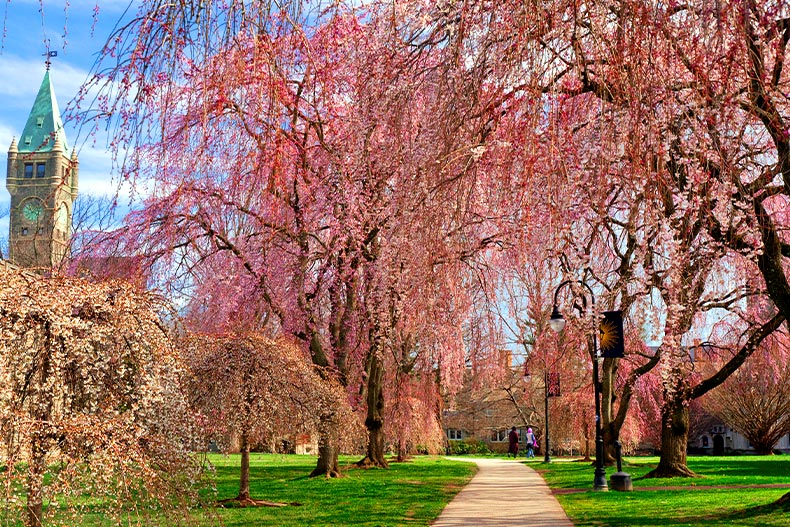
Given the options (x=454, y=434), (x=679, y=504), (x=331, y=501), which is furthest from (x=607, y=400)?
(x=454, y=434)

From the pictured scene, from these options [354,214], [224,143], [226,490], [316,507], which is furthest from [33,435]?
[226,490]

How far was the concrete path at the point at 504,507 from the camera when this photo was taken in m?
12.3

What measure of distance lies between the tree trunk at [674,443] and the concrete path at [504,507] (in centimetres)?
297

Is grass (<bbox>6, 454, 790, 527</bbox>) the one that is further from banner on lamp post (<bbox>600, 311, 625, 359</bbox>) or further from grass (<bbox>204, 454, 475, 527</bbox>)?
banner on lamp post (<bbox>600, 311, 625, 359</bbox>)

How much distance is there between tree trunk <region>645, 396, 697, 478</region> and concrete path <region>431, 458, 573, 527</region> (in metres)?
2.97

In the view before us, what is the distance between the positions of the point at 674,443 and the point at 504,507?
7.71m

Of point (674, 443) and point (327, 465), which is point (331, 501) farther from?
point (674, 443)

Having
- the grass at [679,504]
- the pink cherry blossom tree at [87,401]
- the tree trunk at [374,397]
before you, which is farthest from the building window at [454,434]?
the pink cherry blossom tree at [87,401]

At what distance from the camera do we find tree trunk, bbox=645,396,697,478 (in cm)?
2025

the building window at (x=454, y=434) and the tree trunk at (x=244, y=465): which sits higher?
the tree trunk at (x=244, y=465)

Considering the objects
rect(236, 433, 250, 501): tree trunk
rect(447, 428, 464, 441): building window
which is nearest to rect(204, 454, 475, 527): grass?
rect(236, 433, 250, 501): tree trunk

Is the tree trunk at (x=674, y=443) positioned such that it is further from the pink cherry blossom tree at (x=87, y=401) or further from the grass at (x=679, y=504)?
the pink cherry blossom tree at (x=87, y=401)

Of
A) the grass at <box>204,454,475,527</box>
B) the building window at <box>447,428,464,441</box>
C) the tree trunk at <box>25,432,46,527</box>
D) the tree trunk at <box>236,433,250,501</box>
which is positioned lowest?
the building window at <box>447,428,464,441</box>

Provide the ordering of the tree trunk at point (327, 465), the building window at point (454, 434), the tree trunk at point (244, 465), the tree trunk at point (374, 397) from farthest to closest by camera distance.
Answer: the building window at point (454, 434) → the tree trunk at point (374, 397) → the tree trunk at point (327, 465) → the tree trunk at point (244, 465)
